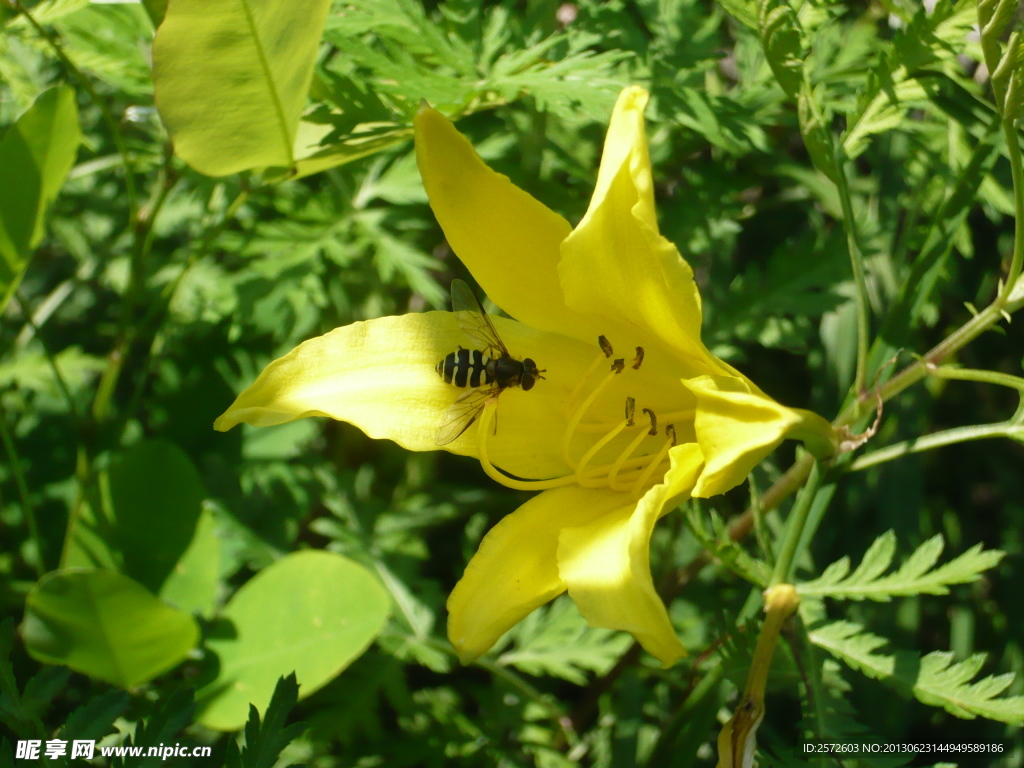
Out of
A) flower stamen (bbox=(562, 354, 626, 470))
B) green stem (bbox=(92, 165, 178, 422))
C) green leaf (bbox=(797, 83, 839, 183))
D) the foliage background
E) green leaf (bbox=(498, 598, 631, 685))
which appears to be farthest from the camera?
green leaf (bbox=(498, 598, 631, 685))

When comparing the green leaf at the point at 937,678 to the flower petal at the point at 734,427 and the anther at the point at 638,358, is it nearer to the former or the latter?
the flower petal at the point at 734,427

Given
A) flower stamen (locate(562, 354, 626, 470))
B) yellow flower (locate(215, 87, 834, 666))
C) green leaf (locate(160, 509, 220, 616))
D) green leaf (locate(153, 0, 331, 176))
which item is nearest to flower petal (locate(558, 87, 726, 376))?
yellow flower (locate(215, 87, 834, 666))

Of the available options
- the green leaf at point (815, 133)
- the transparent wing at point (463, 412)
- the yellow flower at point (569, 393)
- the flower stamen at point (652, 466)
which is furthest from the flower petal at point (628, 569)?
the green leaf at point (815, 133)

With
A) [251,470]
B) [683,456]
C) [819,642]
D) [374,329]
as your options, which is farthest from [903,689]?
[251,470]

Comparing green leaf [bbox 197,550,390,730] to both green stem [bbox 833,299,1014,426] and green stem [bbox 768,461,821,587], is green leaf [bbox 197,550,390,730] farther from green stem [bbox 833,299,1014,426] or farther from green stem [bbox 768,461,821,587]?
green stem [bbox 833,299,1014,426]

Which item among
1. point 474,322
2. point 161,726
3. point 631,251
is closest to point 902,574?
point 631,251
